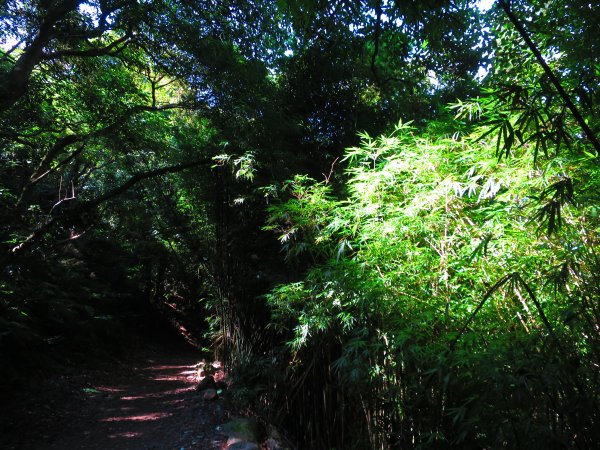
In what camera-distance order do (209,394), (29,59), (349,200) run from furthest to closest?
(209,394), (29,59), (349,200)

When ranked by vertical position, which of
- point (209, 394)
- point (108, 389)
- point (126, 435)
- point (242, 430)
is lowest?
point (242, 430)

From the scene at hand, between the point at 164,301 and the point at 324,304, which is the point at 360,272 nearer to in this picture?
the point at 324,304

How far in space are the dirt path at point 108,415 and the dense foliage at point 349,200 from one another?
20.1 inches

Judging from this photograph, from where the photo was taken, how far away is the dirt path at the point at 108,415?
11.7 ft

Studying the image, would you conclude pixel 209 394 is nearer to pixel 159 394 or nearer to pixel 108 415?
pixel 159 394

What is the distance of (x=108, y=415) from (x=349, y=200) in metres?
3.95

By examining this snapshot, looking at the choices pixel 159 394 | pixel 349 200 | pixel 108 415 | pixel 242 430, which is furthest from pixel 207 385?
pixel 349 200

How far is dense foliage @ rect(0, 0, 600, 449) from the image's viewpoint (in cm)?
147

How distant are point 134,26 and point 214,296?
11.7 ft

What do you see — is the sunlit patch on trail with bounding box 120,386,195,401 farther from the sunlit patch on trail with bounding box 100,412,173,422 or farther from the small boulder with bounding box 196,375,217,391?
the sunlit patch on trail with bounding box 100,412,173,422

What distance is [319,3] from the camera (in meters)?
1.59

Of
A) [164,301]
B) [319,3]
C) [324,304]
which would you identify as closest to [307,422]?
[324,304]

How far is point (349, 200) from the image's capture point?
2678mm

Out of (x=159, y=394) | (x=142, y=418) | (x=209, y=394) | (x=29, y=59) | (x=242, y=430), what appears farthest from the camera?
(x=159, y=394)
